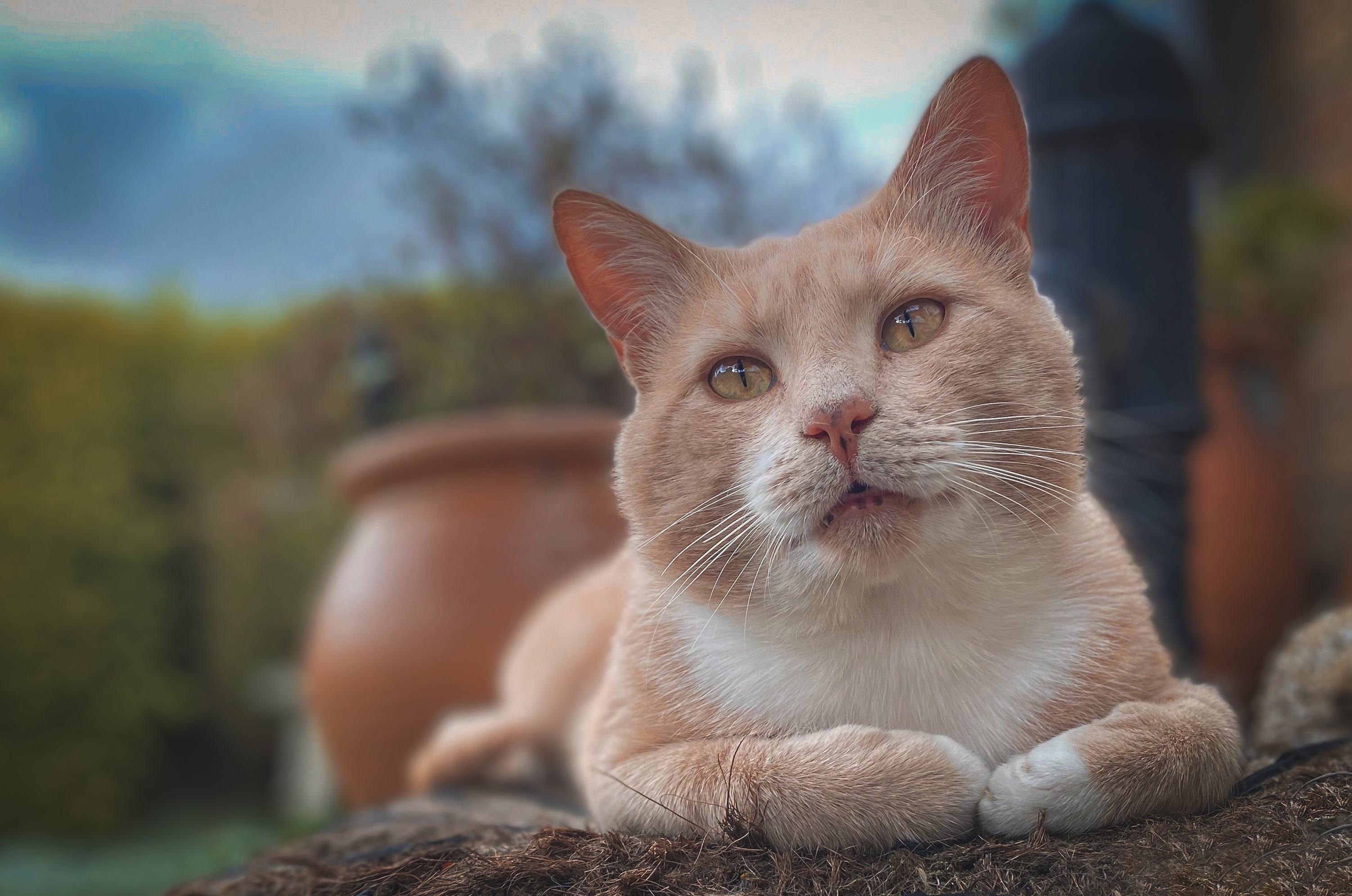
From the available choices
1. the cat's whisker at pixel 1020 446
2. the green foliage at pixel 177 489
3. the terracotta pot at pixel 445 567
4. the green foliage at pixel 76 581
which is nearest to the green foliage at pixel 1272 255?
the green foliage at pixel 177 489

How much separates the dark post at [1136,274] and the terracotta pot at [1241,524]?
851 mm

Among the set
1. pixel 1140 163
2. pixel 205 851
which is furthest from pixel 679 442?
pixel 205 851

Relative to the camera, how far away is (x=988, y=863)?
42.6 inches

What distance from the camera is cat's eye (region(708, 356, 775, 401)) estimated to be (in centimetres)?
125

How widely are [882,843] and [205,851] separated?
11.3ft

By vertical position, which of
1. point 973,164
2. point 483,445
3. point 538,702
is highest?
point 483,445

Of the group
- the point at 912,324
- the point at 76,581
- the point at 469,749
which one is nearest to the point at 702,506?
the point at 912,324

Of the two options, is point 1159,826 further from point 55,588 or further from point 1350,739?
point 55,588

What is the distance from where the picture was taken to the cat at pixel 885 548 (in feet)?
3.68

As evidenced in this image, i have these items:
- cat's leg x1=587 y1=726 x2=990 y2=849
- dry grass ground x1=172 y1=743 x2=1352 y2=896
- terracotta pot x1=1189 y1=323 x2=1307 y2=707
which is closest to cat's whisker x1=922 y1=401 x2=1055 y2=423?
cat's leg x1=587 y1=726 x2=990 y2=849

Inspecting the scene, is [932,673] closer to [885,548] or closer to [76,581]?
[885,548]

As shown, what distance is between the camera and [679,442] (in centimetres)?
128

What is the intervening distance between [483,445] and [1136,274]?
6.18ft

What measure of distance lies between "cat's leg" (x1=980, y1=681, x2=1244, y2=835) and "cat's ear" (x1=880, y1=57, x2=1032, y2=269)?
1.91 feet
